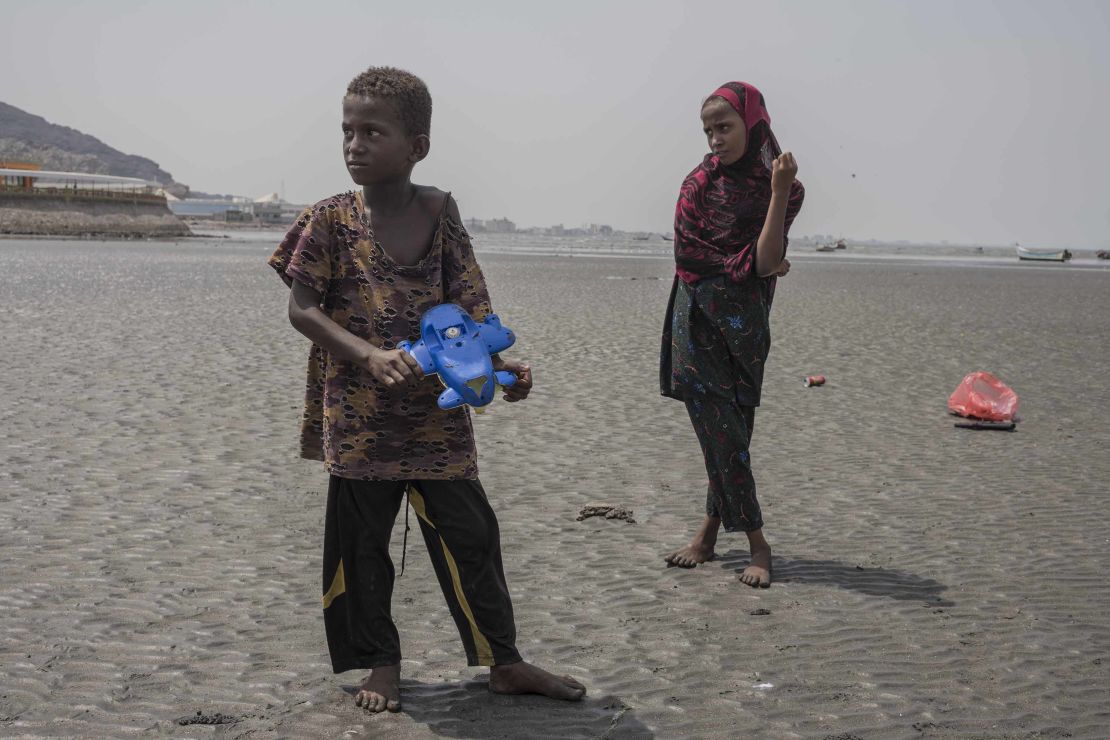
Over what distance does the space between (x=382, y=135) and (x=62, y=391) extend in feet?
23.2

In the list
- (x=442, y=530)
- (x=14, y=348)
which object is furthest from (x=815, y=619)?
(x=14, y=348)

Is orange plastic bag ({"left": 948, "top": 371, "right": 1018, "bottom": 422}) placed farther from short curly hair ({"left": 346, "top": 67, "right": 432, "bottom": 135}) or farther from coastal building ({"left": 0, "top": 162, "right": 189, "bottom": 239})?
coastal building ({"left": 0, "top": 162, "right": 189, "bottom": 239})

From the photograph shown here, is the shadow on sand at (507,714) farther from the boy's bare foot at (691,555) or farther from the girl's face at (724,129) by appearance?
the girl's face at (724,129)

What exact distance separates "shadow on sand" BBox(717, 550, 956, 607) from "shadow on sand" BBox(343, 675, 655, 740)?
156cm

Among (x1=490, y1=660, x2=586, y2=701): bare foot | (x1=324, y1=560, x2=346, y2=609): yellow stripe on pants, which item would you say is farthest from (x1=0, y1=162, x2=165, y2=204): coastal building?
(x1=490, y1=660, x2=586, y2=701): bare foot

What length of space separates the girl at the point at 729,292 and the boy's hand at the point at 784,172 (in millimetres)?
155

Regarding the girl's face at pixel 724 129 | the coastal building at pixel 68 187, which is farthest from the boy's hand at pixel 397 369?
the coastal building at pixel 68 187

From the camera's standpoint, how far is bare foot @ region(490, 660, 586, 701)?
3.49 meters

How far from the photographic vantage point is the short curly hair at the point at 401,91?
318 centimetres

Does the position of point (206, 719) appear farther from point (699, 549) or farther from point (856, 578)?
point (856, 578)

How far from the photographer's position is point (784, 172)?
4.39m

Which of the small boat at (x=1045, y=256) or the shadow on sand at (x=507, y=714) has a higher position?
the small boat at (x=1045, y=256)

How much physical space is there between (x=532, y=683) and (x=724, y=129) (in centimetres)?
226

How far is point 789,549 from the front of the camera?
5.34 meters
